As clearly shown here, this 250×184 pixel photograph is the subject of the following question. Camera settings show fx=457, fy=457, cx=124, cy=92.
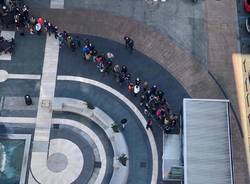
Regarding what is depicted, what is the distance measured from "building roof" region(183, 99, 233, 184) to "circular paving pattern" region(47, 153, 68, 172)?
10.0 meters

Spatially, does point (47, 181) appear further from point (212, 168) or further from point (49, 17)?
point (49, 17)

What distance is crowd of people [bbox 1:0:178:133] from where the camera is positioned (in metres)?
38.6

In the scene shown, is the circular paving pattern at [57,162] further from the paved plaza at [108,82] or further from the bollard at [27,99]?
the bollard at [27,99]

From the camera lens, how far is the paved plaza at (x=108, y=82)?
37.7m

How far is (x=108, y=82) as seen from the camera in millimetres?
41188

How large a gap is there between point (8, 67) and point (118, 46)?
10.3m

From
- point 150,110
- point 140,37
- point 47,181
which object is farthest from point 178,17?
point 47,181

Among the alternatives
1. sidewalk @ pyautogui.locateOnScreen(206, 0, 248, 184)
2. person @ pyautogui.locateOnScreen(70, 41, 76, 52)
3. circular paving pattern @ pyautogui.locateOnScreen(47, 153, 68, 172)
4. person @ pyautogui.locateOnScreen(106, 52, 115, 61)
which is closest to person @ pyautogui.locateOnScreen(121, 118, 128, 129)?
circular paving pattern @ pyautogui.locateOnScreen(47, 153, 68, 172)

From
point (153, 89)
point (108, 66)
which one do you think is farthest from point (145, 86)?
point (108, 66)

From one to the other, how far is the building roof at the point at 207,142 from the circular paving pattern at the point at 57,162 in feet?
32.9

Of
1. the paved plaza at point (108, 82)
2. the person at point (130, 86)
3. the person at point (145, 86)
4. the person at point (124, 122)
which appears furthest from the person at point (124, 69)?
the person at point (124, 122)

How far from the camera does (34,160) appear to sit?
123 ft

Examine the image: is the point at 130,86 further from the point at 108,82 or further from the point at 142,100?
the point at 108,82

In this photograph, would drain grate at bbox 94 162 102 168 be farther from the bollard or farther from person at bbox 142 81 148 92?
the bollard
